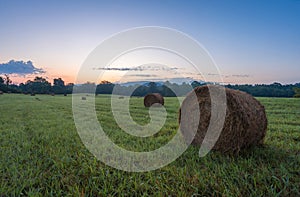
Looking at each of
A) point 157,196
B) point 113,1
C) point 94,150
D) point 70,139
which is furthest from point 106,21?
point 157,196

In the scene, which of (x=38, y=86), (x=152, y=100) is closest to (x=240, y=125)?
(x=152, y=100)

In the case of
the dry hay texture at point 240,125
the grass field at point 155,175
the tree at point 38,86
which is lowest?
the grass field at point 155,175

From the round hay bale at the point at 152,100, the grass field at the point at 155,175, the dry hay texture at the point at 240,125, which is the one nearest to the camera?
the grass field at the point at 155,175

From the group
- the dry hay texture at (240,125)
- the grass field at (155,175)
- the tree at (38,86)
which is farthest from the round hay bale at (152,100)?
the tree at (38,86)

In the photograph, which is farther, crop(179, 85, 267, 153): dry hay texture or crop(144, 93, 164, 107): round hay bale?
crop(144, 93, 164, 107): round hay bale

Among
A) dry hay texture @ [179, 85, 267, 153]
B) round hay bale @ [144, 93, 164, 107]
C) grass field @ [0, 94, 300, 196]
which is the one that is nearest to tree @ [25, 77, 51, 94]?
round hay bale @ [144, 93, 164, 107]

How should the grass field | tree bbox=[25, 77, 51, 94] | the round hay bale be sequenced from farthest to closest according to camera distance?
tree bbox=[25, 77, 51, 94]
the round hay bale
the grass field

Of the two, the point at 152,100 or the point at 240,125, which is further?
the point at 152,100

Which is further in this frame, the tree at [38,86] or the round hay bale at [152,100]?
the tree at [38,86]

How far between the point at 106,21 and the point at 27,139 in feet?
20.9

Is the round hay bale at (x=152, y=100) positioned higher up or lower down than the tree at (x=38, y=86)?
lower down

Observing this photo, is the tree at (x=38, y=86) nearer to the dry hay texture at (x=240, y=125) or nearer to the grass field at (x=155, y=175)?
the grass field at (x=155, y=175)

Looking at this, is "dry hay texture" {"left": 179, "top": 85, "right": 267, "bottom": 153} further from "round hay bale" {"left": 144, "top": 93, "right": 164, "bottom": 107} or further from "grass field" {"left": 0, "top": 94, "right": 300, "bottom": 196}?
"round hay bale" {"left": 144, "top": 93, "right": 164, "bottom": 107}

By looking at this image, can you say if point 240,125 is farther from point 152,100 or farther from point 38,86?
point 38,86
